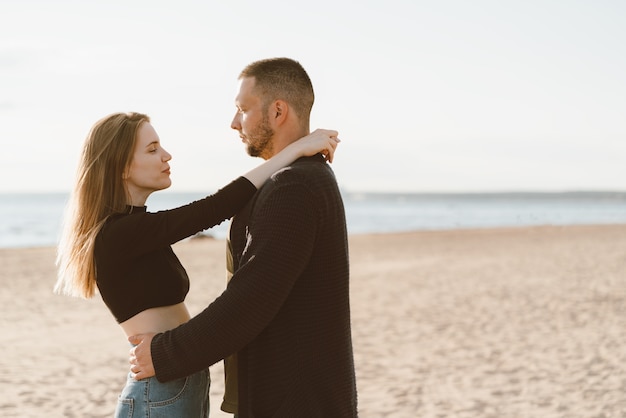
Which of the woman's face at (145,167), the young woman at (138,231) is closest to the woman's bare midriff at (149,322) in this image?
the young woman at (138,231)

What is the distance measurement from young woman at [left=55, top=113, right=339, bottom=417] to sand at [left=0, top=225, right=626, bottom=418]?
4.74 metres

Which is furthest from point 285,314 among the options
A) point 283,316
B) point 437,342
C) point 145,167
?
point 437,342

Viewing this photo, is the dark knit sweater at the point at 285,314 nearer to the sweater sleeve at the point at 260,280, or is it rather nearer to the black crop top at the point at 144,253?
the sweater sleeve at the point at 260,280

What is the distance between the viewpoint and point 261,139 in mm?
2932

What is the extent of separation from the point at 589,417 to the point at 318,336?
5443mm

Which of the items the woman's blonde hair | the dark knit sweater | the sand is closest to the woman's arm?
the dark knit sweater

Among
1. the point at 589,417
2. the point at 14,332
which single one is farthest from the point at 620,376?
the point at 14,332

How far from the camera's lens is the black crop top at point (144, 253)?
2758mm

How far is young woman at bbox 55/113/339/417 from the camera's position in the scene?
9.07ft

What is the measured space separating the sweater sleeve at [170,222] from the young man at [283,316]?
0.90 feet

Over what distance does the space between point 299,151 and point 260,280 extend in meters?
0.65

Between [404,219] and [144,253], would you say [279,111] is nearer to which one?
[144,253]

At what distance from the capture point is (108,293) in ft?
9.26

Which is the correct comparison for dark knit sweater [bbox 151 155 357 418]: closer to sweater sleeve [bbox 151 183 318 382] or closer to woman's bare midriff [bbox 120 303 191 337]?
sweater sleeve [bbox 151 183 318 382]
